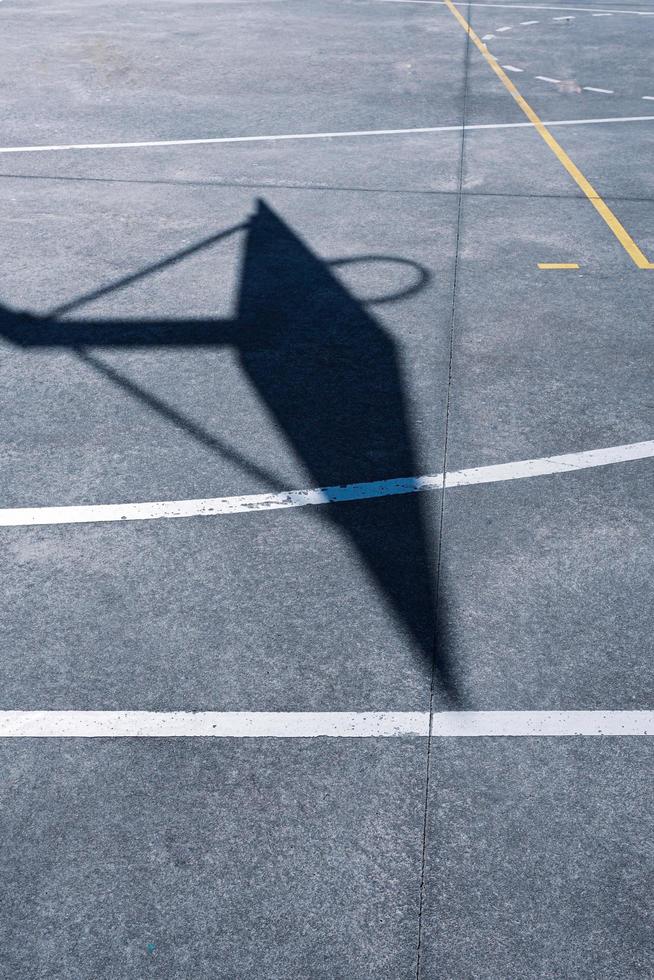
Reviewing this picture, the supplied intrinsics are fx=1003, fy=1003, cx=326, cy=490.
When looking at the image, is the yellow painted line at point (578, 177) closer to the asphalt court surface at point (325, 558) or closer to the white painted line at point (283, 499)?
the asphalt court surface at point (325, 558)

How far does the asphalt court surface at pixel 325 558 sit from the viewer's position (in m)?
3.98

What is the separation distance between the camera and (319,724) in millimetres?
4746

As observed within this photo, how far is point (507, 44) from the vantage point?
61.6 feet

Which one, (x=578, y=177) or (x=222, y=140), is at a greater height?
(x=222, y=140)

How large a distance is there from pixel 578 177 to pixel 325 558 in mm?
7960

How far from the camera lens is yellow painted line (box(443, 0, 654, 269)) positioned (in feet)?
32.7

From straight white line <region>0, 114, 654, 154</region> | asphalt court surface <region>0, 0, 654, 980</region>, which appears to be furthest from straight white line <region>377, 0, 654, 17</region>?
asphalt court surface <region>0, 0, 654, 980</region>

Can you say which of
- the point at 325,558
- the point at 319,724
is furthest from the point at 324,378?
the point at 319,724

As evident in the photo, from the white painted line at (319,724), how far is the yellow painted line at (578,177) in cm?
613

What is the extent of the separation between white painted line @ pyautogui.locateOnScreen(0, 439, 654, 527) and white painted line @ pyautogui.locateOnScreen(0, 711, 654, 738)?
5.28ft

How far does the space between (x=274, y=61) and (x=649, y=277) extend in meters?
10.1

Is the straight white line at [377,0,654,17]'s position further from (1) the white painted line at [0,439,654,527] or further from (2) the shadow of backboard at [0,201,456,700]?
(1) the white painted line at [0,439,654,527]

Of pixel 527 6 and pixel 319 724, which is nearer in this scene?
pixel 319 724

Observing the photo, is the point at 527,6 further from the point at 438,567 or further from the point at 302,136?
the point at 438,567
